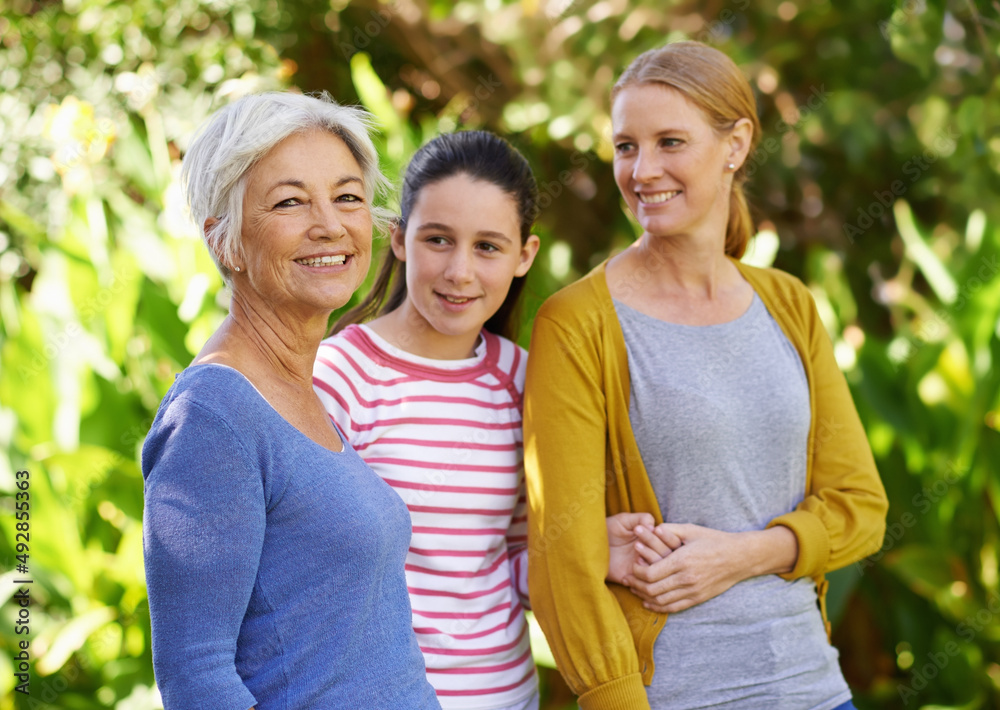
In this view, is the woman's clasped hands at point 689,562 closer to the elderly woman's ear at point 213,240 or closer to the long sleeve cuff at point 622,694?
the long sleeve cuff at point 622,694

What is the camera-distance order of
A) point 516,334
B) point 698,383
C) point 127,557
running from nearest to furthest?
point 698,383
point 516,334
point 127,557

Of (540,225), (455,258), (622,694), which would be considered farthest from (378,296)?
(540,225)

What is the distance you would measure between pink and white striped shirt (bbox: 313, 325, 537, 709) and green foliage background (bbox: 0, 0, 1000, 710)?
3.31 feet

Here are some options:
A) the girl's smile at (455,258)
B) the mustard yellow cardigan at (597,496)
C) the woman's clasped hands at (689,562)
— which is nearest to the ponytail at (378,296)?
the girl's smile at (455,258)

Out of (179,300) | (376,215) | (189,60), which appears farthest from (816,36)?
(376,215)

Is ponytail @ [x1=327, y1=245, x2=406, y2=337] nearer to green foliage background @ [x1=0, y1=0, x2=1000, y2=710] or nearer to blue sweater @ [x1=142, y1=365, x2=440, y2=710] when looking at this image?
blue sweater @ [x1=142, y1=365, x2=440, y2=710]

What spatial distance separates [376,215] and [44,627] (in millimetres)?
1979

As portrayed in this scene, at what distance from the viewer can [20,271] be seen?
4.20 metres

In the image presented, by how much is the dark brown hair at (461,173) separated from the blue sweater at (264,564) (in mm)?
566

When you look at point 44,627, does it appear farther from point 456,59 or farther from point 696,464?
point 456,59

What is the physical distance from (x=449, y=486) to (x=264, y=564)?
Result: 0.47 m

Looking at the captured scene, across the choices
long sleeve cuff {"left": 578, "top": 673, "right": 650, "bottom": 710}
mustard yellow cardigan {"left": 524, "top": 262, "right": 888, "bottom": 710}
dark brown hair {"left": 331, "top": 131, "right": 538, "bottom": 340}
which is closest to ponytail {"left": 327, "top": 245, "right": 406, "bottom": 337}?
dark brown hair {"left": 331, "top": 131, "right": 538, "bottom": 340}

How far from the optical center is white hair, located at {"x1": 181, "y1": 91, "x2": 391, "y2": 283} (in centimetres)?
108

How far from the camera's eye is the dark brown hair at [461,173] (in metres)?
1.55
